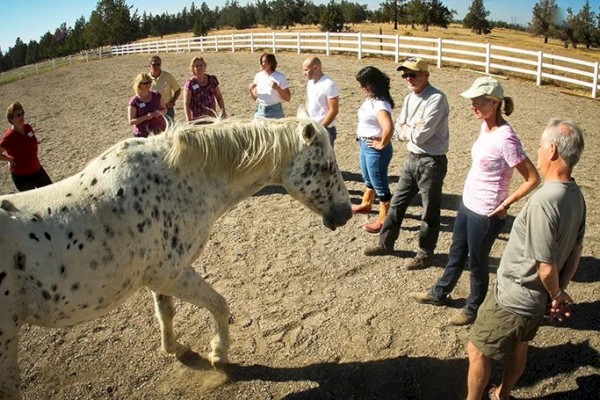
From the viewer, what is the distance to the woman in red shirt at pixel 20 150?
5.44 meters

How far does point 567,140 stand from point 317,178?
70.1 inches

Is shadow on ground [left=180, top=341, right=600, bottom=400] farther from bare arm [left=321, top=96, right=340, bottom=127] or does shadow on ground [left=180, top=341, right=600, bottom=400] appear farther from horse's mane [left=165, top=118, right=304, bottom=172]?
bare arm [left=321, top=96, right=340, bottom=127]

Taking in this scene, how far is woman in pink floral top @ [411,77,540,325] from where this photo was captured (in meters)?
3.31

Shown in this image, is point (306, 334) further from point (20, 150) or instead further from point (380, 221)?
point (20, 150)

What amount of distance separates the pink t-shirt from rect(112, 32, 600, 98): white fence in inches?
461

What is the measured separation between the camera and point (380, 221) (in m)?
5.75

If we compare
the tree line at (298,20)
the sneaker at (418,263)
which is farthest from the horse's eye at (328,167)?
the tree line at (298,20)

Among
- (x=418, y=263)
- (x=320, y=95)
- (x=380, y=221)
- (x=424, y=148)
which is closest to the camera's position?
(x=424, y=148)

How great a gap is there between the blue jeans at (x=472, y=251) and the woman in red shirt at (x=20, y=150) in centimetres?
496

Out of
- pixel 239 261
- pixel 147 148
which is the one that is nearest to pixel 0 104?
pixel 239 261

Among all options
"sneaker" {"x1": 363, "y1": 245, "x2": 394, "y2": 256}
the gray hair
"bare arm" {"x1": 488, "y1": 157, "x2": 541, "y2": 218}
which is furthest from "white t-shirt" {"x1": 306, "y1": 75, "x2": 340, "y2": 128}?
the gray hair

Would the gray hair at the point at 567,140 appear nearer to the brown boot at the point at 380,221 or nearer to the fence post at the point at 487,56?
the brown boot at the point at 380,221

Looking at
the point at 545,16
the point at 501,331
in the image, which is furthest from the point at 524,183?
the point at 545,16

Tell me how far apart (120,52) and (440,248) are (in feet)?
131
